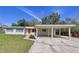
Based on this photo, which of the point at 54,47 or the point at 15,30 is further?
the point at 15,30

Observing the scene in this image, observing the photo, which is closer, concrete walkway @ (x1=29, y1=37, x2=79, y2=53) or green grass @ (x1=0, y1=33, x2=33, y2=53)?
concrete walkway @ (x1=29, y1=37, x2=79, y2=53)

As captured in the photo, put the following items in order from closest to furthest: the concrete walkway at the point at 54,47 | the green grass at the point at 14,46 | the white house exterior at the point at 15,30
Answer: the concrete walkway at the point at 54,47, the green grass at the point at 14,46, the white house exterior at the point at 15,30

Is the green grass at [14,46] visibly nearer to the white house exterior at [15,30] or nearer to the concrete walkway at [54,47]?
the concrete walkway at [54,47]

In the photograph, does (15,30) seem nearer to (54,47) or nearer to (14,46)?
(14,46)

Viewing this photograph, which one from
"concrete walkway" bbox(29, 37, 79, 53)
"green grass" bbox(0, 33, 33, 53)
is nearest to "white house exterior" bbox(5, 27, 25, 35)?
"green grass" bbox(0, 33, 33, 53)

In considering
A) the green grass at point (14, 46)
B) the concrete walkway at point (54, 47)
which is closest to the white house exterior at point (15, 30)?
the green grass at point (14, 46)

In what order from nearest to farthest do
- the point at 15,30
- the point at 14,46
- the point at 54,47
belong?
the point at 54,47, the point at 14,46, the point at 15,30

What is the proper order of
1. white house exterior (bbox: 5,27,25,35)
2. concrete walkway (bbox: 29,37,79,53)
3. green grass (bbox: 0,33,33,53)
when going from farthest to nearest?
white house exterior (bbox: 5,27,25,35), green grass (bbox: 0,33,33,53), concrete walkway (bbox: 29,37,79,53)

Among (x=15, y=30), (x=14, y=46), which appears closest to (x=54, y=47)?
(x=14, y=46)

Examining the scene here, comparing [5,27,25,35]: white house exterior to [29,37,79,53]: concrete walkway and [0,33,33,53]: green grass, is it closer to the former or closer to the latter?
[0,33,33,53]: green grass

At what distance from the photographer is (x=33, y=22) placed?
19.0 m

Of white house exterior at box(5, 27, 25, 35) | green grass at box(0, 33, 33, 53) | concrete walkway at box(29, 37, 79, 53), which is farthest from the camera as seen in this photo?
white house exterior at box(5, 27, 25, 35)
